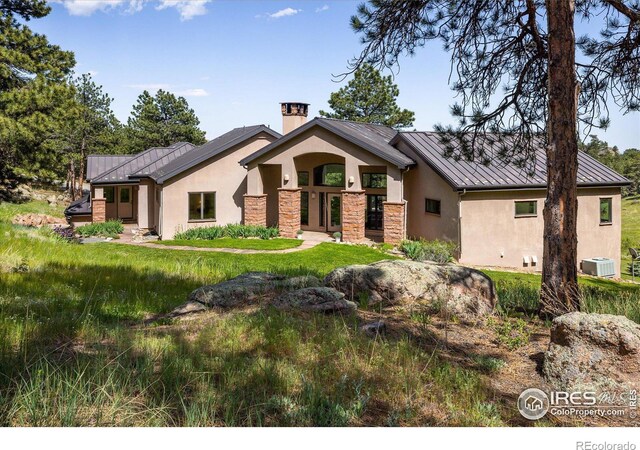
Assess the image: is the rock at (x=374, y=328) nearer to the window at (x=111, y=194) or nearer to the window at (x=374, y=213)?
the window at (x=374, y=213)

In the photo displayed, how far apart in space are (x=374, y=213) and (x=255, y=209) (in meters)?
5.41

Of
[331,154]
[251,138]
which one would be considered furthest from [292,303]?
[251,138]

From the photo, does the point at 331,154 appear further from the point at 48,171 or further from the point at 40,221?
the point at 40,221

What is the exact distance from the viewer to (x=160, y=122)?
3447 cm

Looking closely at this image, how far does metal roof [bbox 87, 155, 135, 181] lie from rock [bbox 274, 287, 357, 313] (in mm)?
23000

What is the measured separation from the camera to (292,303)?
5.73 m

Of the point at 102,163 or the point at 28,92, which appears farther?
the point at 102,163

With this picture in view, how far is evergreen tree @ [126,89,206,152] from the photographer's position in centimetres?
3362

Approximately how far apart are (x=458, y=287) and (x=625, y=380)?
2622mm

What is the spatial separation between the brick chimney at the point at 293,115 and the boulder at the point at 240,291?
16338mm

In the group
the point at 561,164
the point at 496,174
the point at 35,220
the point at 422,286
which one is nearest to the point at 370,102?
the point at 496,174

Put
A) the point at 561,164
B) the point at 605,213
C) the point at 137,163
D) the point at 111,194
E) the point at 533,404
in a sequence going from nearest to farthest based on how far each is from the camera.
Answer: the point at 533,404
the point at 561,164
the point at 605,213
the point at 137,163
the point at 111,194

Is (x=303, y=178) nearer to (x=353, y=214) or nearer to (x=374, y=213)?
(x=374, y=213)
